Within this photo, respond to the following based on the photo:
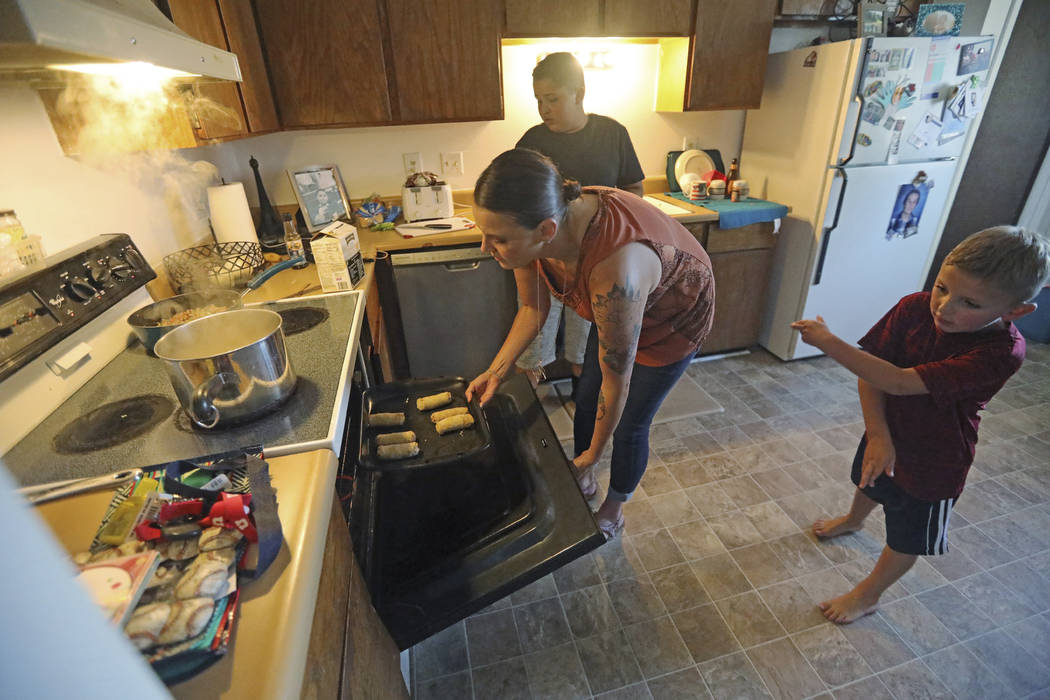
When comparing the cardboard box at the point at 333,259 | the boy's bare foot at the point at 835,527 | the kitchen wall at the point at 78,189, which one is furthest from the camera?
the boy's bare foot at the point at 835,527

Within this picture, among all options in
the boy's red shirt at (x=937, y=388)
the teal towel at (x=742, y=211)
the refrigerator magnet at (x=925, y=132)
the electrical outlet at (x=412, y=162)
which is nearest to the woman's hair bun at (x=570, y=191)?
the boy's red shirt at (x=937, y=388)

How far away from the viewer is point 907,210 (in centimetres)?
248

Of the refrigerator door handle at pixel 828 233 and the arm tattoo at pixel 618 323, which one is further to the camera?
the refrigerator door handle at pixel 828 233

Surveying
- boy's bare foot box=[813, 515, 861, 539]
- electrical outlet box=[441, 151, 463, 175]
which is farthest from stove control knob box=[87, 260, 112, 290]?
boy's bare foot box=[813, 515, 861, 539]

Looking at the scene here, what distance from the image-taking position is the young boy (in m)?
0.94

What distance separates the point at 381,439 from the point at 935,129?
288 cm

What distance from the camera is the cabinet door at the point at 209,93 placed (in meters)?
1.35

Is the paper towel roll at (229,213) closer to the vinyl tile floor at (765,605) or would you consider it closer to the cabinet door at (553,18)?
the cabinet door at (553,18)

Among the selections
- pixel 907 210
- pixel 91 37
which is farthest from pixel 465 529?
pixel 907 210

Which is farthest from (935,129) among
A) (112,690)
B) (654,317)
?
(112,690)

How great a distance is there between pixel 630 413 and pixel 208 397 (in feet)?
3.48

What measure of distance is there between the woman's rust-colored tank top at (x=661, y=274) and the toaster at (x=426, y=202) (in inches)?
50.7

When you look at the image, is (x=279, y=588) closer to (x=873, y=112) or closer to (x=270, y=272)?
(x=270, y=272)

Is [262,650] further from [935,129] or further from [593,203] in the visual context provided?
[935,129]
